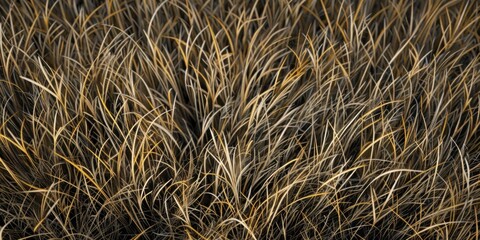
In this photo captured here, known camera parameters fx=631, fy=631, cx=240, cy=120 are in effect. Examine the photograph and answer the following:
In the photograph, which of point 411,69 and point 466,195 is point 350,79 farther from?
point 466,195

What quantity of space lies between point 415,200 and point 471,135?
0.51 feet

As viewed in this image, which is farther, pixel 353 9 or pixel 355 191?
pixel 353 9

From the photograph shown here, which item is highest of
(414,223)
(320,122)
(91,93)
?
(91,93)

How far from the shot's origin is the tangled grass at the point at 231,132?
97 cm

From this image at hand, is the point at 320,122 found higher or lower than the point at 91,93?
lower

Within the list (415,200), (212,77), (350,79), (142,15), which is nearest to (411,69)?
(350,79)

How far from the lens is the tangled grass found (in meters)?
0.97

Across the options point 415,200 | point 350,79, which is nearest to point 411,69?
point 350,79

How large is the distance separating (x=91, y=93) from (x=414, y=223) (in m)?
0.58

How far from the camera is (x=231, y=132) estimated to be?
Answer: 1038mm

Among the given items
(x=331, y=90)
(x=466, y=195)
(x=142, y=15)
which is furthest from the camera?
(x=142, y=15)

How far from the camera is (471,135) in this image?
1060 millimetres

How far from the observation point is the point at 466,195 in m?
0.99

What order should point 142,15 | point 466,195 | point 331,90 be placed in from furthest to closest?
point 142,15
point 331,90
point 466,195
